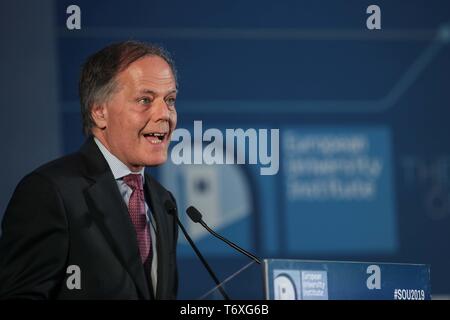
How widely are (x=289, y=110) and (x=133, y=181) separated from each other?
3.58 ft

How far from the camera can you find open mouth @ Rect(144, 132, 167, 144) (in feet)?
7.93

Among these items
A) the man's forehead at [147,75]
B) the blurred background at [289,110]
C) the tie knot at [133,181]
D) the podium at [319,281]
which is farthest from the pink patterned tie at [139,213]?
the blurred background at [289,110]

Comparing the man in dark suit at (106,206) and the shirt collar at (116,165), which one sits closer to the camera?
the man in dark suit at (106,206)

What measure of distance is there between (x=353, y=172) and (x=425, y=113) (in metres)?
0.46

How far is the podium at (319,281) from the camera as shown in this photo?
1.84 meters

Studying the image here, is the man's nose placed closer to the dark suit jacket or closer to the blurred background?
the dark suit jacket

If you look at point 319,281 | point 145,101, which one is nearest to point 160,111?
point 145,101

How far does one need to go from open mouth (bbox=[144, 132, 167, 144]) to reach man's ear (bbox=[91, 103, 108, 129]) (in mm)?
132

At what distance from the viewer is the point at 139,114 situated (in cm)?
241

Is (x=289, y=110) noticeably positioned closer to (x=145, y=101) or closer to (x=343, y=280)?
(x=145, y=101)

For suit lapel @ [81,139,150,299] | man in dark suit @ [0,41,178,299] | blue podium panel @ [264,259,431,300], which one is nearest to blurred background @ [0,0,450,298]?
man in dark suit @ [0,41,178,299]

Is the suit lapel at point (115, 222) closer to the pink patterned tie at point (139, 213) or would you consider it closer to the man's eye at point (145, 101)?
the pink patterned tie at point (139, 213)
